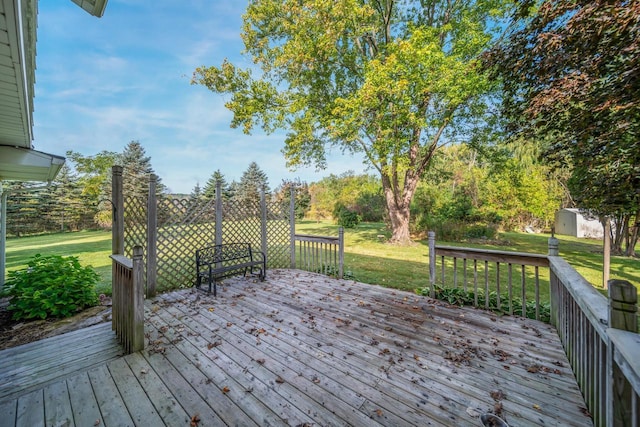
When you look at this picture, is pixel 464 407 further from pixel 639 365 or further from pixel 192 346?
pixel 192 346

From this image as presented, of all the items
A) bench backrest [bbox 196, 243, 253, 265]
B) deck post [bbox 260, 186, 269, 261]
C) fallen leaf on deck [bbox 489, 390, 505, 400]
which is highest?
deck post [bbox 260, 186, 269, 261]

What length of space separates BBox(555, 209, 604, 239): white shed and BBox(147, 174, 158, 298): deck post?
20.3 m

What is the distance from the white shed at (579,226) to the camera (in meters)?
15.1

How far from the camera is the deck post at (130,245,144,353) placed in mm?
2432

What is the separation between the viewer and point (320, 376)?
2146 mm

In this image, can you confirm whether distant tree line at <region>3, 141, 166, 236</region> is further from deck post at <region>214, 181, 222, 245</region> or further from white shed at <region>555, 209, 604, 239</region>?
white shed at <region>555, 209, 604, 239</region>

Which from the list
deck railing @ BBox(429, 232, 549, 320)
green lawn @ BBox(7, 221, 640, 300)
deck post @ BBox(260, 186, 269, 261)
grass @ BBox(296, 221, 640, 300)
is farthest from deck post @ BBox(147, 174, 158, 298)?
deck railing @ BBox(429, 232, 549, 320)

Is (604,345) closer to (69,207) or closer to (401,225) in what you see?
(401,225)

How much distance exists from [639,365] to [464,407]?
4.25 ft

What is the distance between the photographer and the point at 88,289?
12.9 feet

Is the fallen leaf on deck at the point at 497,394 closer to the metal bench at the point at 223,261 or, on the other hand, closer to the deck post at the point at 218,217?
the metal bench at the point at 223,261

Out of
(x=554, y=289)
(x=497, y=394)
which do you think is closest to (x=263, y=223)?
(x=497, y=394)

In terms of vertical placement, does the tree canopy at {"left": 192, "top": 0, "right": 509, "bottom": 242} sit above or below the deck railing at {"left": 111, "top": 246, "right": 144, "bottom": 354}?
above

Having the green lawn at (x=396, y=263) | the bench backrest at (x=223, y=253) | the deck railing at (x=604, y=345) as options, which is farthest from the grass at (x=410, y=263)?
the deck railing at (x=604, y=345)
